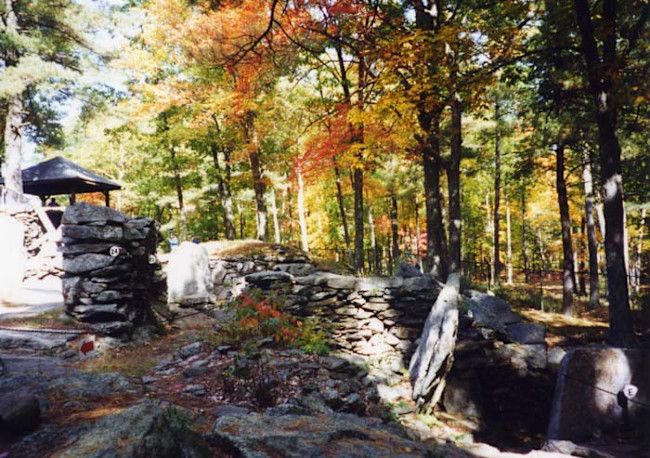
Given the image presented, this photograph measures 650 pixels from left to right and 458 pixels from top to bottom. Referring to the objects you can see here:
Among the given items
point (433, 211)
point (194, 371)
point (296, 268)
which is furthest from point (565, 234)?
point (194, 371)

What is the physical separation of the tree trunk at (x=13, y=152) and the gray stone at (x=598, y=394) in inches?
672

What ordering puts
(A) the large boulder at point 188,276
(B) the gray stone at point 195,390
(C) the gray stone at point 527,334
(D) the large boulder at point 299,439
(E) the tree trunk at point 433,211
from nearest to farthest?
(D) the large boulder at point 299,439, (B) the gray stone at point 195,390, (C) the gray stone at point 527,334, (A) the large boulder at point 188,276, (E) the tree trunk at point 433,211

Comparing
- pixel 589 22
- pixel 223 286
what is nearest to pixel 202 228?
pixel 223 286

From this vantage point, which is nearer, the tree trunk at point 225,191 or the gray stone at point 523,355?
the gray stone at point 523,355

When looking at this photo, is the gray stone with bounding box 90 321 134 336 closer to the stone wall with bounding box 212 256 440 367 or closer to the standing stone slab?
the stone wall with bounding box 212 256 440 367

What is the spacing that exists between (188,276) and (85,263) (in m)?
4.26

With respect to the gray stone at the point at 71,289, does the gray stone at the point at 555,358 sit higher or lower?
lower

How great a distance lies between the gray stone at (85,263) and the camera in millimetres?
5645

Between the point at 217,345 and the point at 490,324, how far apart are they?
563cm

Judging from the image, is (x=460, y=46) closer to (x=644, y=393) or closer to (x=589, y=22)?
(x=589, y=22)

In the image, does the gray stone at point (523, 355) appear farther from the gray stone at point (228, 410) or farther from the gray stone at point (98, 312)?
the gray stone at point (98, 312)

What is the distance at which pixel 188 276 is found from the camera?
988cm

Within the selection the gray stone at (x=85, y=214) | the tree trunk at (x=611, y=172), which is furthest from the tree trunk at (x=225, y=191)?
the tree trunk at (x=611, y=172)

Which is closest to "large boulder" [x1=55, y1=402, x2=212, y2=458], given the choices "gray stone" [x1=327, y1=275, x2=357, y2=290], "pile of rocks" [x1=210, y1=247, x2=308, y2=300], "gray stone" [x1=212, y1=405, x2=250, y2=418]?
"gray stone" [x1=212, y1=405, x2=250, y2=418]
